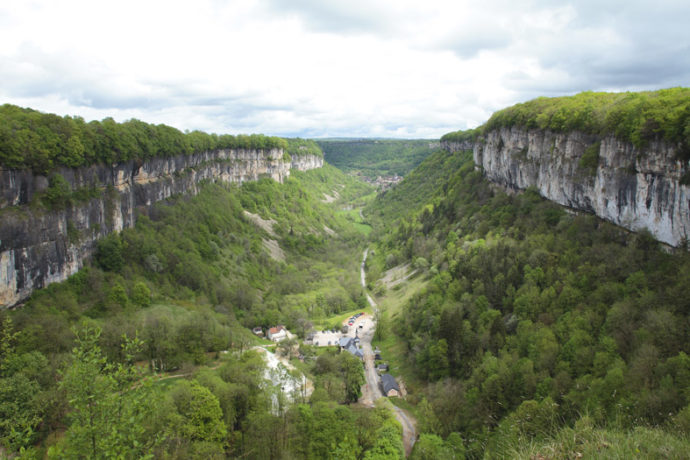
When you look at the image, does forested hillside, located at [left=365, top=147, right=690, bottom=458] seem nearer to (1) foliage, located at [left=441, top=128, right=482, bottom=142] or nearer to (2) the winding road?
(2) the winding road

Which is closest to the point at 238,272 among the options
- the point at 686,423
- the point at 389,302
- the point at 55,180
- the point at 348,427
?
the point at 389,302

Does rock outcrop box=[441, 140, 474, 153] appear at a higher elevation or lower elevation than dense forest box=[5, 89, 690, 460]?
higher

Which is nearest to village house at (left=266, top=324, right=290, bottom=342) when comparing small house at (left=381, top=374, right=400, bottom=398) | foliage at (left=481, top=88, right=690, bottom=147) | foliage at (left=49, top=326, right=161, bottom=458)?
small house at (left=381, top=374, right=400, bottom=398)

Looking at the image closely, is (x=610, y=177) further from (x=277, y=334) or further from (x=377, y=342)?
(x=277, y=334)

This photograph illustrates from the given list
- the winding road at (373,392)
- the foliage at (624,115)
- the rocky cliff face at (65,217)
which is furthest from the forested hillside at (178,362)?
the foliage at (624,115)

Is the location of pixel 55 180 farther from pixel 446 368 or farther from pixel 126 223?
pixel 446 368

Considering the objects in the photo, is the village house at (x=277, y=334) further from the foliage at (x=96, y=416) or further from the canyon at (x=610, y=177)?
the foliage at (x=96, y=416)
